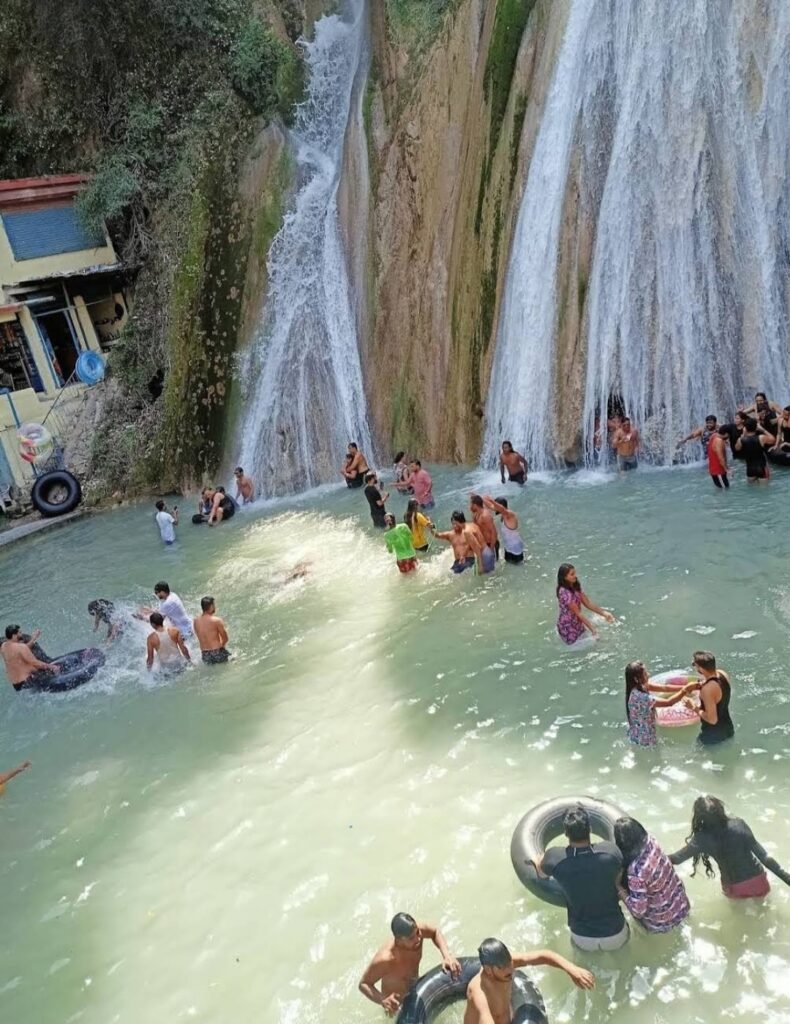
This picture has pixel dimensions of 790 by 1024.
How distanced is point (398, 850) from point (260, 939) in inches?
48.3

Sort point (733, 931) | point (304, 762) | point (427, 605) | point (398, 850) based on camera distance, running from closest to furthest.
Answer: point (733, 931)
point (398, 850)
point (304, 762)
point (427, 605)

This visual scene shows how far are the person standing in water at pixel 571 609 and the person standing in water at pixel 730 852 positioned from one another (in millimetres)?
3528

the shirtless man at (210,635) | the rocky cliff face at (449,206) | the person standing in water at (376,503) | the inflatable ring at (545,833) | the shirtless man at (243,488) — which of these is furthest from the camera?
the shirtless man at (243,488)

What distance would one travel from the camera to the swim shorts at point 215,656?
11031 millimetres

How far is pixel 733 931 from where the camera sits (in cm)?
548

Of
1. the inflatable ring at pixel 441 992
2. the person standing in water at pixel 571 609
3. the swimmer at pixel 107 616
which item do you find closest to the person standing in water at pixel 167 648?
the swimmer at pixel 107 616

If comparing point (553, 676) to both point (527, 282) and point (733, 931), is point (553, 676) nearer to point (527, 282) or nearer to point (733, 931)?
point (733, 931)

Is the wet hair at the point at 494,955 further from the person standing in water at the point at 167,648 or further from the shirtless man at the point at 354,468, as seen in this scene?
the shirtless man at the point at 354,468

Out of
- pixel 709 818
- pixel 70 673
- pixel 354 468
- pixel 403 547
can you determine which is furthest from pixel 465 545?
pixel 709 818

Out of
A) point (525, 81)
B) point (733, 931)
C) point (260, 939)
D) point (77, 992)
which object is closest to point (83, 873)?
point (77, 992)

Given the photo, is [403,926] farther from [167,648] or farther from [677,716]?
[167,648]

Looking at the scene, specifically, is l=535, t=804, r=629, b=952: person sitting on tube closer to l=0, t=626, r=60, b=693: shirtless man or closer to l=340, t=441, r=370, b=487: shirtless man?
l=0, t=626, r=60, b=693: shirtless man

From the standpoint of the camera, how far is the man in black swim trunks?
11781 mm

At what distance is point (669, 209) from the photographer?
13.7 m
